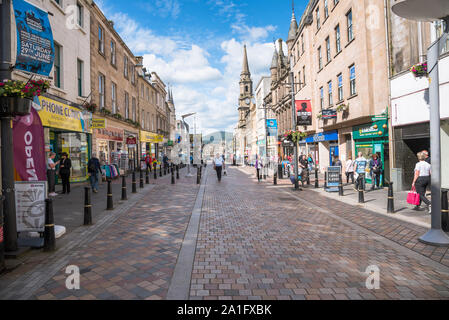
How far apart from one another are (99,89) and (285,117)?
23.8m

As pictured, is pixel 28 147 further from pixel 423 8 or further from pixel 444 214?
pixel 444 214

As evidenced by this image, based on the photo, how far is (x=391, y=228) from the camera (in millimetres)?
6547

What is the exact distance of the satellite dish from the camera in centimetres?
500

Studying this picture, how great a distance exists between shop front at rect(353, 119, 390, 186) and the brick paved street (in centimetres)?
730

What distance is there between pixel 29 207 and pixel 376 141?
580 inches

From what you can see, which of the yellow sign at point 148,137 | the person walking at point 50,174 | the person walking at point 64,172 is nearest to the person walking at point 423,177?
the person walking at point 50,174

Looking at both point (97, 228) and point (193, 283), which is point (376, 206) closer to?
point (193, 283)

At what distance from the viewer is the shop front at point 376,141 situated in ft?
44.4

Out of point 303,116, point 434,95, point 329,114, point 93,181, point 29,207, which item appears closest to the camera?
point 29,207

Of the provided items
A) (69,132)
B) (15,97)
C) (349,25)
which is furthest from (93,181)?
(349,25)

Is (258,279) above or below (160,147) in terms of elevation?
below
